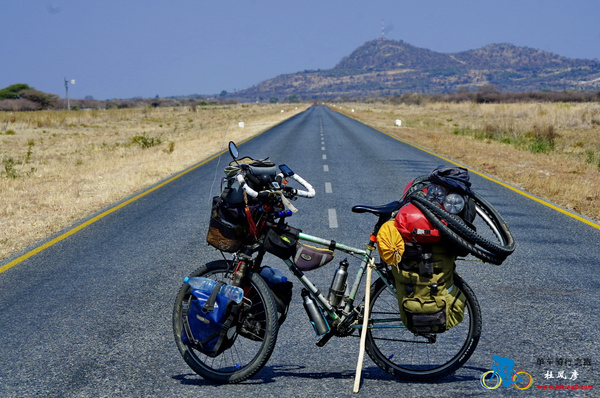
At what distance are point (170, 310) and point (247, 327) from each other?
191 centimetres

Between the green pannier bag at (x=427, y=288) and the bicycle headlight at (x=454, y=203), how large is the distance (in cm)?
24

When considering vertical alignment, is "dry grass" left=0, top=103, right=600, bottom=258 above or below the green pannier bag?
below

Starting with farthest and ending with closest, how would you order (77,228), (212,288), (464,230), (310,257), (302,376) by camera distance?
(77,228) < (302,376) < (212,288) < (310,257) < (464,230)

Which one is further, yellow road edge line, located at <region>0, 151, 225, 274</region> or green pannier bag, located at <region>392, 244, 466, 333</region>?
yellow road edge line, located at <region>0, 151, 225, 274</region>

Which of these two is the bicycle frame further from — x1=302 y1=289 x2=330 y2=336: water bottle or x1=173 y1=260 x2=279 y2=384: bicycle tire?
x1=173 y1=260 x2=279 y2=384: bicycle tire

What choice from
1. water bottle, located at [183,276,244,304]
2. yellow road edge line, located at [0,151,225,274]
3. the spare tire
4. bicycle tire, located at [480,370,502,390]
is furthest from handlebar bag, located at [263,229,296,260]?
bicycle tire, located at [480,370,502,390]

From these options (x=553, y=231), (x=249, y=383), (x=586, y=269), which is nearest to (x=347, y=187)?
(x=553, y=231)

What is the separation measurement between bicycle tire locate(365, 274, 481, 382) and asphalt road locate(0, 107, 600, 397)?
0.11 m

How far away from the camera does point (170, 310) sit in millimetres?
5773

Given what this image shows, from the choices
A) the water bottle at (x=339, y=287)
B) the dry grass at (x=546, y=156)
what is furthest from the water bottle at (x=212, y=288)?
the dry grass at (x=546, y=156)

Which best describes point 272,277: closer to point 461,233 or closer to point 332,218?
point 461,233

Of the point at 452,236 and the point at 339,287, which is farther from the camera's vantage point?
the point at 339,287

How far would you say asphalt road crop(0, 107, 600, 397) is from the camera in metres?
4.20

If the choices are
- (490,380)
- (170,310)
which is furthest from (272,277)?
(170,310)
